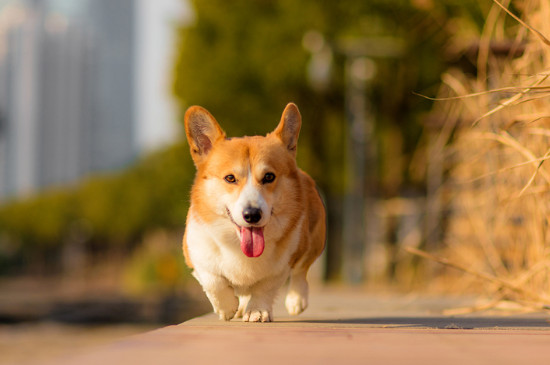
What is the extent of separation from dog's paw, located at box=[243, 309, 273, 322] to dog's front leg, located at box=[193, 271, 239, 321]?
4.9 inches

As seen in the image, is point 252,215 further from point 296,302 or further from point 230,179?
point 296,302

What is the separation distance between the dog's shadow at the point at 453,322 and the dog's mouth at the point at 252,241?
531mm

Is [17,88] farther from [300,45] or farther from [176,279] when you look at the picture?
[300,45]

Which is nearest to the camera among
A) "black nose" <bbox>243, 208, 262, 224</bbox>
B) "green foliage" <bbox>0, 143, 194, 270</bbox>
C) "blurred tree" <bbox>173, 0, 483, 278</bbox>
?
"black nose" <bbox>243, 208, 262, 224</bbox>

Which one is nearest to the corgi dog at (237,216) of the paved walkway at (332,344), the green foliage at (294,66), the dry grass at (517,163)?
the paved walkway at (332,344)

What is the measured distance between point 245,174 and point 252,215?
265mm

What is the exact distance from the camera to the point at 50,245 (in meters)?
81.4

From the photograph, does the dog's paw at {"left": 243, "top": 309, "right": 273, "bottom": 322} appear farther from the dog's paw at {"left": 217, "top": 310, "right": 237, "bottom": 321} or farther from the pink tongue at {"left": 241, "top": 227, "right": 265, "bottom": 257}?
the pink tongue at {"left": 241, "top": 227, "right": 265, "bottom": 257}

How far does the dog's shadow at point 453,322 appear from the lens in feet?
12.4

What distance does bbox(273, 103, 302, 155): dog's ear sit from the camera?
13.3 ft

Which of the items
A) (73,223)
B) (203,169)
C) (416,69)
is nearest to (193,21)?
(416,69)

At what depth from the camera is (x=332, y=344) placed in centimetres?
285

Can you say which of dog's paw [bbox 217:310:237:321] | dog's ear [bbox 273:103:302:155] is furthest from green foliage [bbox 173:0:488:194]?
dog's paw [bbox 217:310:237:321]

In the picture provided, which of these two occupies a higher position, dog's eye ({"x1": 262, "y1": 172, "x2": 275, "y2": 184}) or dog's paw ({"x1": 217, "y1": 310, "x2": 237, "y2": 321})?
dog's eye ({"x1": 262, "y1": 172, "x2": 275, "y2": 184})
